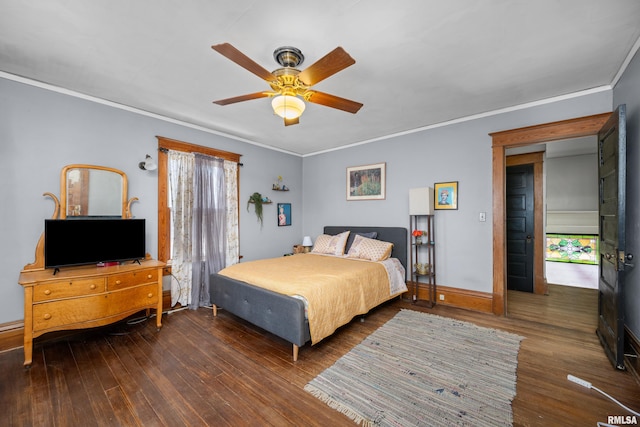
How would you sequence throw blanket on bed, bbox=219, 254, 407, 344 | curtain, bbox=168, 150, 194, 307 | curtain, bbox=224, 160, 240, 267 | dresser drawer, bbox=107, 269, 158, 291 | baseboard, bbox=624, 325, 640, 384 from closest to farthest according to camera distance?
1. baseboard, bbox=624, 325, 640, 384
2. throw blanket on bed, bbox=219, 254, 407, 344
3. dresser drawer, bbox=107, 269, 158, 291
4. curtain, bbox=168, 150, 194, 307
5. curtain, bbox=224, 160, 240, 267

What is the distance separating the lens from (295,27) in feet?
6.19

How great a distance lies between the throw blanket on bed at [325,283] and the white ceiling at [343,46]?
2.09 meters

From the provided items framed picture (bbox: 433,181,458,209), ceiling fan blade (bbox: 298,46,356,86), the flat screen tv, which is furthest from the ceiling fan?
framed picture (bbox: 433,181,458,209)

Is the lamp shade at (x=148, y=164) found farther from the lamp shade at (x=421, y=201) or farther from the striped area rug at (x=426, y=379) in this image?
the lamp shade at (x=421, y=201)

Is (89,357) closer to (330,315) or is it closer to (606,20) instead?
(330,315)

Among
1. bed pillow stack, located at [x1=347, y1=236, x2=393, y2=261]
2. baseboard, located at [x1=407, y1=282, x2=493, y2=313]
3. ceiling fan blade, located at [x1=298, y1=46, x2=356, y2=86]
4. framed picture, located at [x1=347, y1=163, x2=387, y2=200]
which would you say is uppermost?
ceiling fan blade, located at [x1=298, y1=46, x2=356, y2=86]

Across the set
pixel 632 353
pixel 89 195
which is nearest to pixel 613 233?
pixel 632 353

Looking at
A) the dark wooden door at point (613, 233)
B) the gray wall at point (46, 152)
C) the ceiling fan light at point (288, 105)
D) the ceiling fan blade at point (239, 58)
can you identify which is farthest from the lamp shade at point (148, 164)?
the dark wooden door at point (613, 233)

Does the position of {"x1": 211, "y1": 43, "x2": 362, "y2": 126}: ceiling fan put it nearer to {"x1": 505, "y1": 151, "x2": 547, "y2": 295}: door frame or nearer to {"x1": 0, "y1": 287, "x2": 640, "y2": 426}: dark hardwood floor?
{"x1": 0, "y1": 287, "x2": 640, "y2": 426}: dark hardwood floor

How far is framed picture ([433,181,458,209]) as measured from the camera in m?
3.77

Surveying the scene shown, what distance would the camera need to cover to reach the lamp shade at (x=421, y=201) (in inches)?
146

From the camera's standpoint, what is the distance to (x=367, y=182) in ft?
15.5

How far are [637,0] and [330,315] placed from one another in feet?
10.8

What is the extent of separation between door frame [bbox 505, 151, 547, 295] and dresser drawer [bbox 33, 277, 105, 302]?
619 cm
